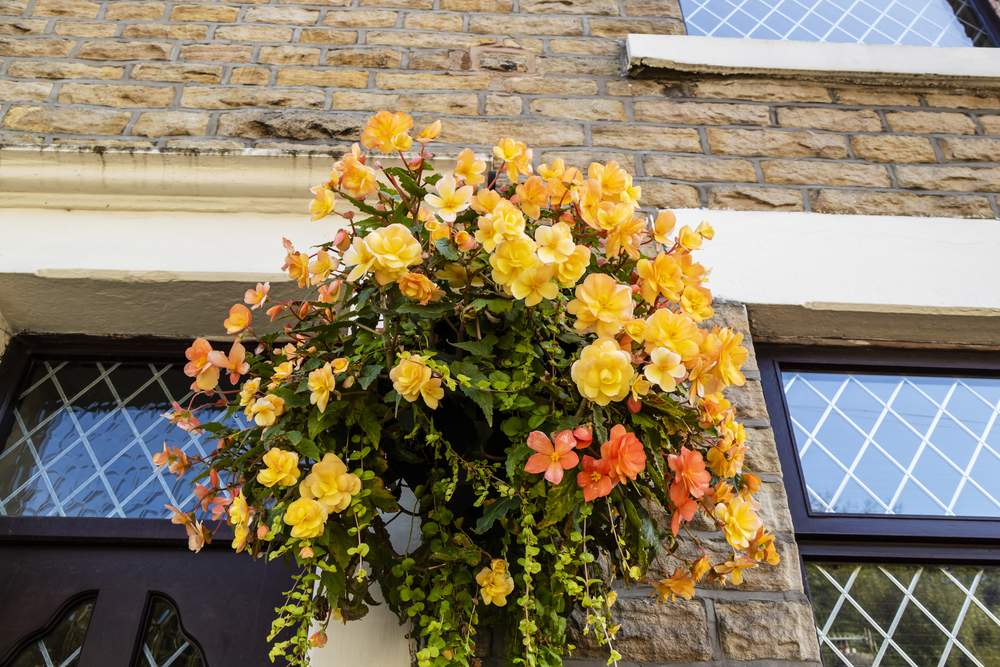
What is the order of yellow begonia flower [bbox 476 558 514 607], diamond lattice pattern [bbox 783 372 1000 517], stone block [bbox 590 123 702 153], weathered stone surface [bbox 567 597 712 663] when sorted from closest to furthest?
yellow begonia flower [bbox 476 558 514 607], weathered stone surface [bbox 567 597 712 663], diamond lattice pattern [bbox 783 372 1000 517], stone block [bbox 590 123 702 153]

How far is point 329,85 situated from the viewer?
2139 mm

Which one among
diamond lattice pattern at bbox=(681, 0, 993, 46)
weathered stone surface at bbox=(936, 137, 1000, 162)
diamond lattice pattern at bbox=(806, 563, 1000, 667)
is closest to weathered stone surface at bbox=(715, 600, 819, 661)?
diamond lattice pattern at bbox=(806, 563, 1000, 667)

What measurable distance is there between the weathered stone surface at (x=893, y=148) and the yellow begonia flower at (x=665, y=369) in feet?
5.48

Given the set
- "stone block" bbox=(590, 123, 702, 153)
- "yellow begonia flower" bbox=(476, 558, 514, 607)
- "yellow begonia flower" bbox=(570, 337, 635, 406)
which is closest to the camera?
"yellow begonia flower" bbox=(570, 337, 635, 406)

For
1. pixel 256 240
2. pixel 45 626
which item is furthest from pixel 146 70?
pixel 45 626

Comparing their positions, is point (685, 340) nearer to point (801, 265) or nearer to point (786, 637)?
point (786, 637)

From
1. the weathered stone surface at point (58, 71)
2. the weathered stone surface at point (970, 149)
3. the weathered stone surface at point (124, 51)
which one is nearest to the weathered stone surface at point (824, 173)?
the weathered stone surface at point (970, 149)

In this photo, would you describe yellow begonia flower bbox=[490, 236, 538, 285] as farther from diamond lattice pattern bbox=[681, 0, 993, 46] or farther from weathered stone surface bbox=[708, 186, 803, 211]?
diamond lattice pattern bbox=[681, 0, 993, 46]

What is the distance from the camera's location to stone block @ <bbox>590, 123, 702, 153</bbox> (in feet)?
6.73

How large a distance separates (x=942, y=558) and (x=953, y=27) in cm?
235

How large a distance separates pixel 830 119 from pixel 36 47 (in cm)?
286

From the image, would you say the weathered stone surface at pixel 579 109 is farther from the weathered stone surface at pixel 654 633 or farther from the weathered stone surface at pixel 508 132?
the weathered stone surface at pixel 654 633

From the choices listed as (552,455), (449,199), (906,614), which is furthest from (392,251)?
(906,614)

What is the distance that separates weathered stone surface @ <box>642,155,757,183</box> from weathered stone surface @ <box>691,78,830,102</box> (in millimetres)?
319
